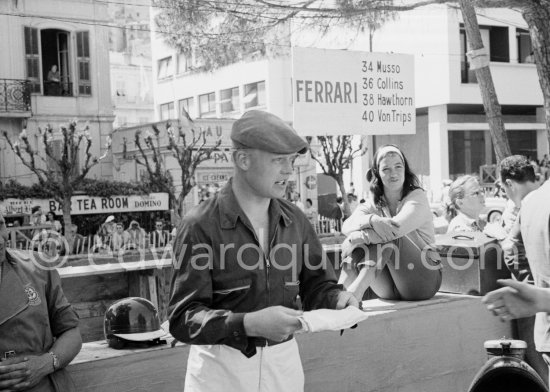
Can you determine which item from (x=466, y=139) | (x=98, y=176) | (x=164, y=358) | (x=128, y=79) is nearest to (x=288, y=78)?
(x=466, y=139)

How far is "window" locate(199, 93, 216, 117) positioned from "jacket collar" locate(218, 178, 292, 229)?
41.0 meters

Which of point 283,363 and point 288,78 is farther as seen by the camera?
point 288,78

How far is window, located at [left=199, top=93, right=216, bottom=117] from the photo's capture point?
43.4m

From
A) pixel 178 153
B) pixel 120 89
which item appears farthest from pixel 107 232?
pixel 120 89

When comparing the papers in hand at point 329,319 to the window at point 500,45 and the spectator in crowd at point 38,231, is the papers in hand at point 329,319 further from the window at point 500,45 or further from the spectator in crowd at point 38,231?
the window at point 500,45

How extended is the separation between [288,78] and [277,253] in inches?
1451

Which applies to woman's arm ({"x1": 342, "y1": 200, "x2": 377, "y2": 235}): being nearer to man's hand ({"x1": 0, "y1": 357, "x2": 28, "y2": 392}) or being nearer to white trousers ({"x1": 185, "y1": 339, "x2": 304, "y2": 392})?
white trousers ({"x1": 185, "y1": 339, "x2": 304, "y2": 392})

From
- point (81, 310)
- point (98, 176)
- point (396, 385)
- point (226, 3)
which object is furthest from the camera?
point (98, 176)

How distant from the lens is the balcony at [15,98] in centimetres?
2442

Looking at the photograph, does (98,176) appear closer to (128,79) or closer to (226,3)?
(226,3)

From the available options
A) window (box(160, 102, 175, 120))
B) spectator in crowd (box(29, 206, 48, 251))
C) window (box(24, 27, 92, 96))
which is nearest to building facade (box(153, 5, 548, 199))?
window (box(24, 27, 92, 96))

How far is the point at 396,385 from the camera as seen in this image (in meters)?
4.55

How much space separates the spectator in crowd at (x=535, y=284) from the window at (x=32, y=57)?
2364cm

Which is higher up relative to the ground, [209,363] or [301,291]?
[301,291]
